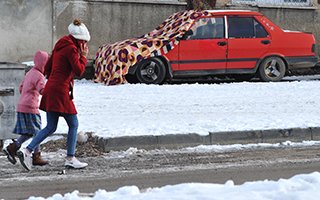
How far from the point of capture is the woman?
24.8ft

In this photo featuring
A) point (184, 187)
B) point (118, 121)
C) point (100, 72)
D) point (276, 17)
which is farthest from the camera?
point (276, 17)

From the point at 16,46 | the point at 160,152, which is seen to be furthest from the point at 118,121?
the point at 16,46

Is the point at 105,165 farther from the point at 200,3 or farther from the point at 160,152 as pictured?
the point at 200,3

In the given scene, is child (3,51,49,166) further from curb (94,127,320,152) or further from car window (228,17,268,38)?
car window (228,17,268,38)

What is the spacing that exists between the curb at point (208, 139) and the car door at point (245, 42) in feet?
18.1

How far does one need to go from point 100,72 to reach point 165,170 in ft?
25.4

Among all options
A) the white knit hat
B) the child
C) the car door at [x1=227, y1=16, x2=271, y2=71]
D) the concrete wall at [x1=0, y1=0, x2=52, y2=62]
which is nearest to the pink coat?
the child

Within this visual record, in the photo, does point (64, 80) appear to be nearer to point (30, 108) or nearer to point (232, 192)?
point (30, 108)

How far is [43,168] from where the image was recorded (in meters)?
7.93

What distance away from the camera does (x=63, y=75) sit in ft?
24.9

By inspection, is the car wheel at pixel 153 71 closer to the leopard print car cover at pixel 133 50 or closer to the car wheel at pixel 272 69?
the leopard print car cover at pixel 133 50

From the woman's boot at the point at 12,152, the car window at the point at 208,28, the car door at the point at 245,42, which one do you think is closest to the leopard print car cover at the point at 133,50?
the car window at the point at 208,28

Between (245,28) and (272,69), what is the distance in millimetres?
1149

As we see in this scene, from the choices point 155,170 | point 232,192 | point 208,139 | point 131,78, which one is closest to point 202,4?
point 131,78
